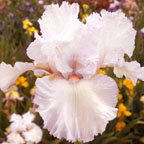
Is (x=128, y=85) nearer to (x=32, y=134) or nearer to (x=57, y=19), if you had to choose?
(x=32, y=134)

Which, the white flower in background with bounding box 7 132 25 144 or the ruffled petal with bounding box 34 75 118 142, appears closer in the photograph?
the ruffled petal with bounding box 34 75 118 142

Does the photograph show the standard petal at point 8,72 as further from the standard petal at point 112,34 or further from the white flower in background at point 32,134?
the white flower in background at point 32,134

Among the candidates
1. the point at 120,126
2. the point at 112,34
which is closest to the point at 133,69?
the point at 112,34

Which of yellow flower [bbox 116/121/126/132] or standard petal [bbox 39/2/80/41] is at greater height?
standard petal [bbox 39/2/80/41]

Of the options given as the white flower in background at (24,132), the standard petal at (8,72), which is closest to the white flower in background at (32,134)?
the white flower in background at (24,132)

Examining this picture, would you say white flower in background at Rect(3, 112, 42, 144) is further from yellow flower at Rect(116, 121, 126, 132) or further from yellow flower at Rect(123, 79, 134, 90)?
yellow flower at Rect(123, 79, 134, 90)

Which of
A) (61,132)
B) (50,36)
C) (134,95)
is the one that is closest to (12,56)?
(134,95)

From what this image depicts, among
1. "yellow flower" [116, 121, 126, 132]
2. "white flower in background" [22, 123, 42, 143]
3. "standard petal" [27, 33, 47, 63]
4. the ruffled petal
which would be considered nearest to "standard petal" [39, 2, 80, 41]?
"standard petal" [27, 33, 47, 63]
